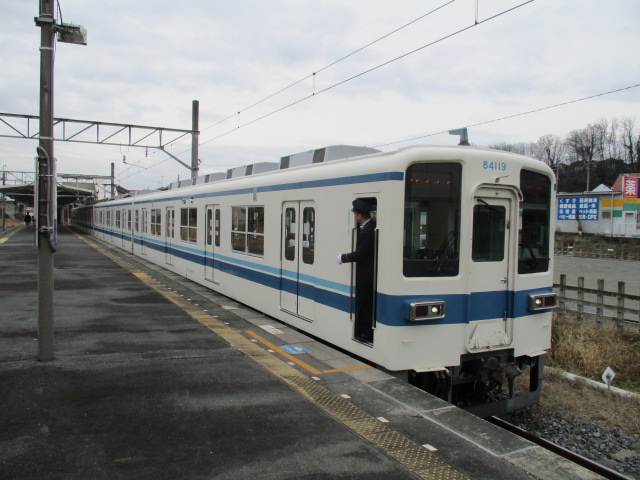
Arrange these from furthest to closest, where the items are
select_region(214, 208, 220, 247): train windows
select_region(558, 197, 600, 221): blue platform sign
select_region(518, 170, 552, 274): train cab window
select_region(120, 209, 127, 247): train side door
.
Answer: select_region(558, 197, 600, 221): blue platform sign → select_region(120, 209, 127, 247): train side door → select_region(214, 208, 220, 247): train windows → select_region(518, 170, 552, 274): train cab window

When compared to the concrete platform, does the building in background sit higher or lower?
higher

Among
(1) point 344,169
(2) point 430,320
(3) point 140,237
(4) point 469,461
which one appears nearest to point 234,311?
(1) point 344,169

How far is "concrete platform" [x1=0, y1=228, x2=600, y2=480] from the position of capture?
144 inches

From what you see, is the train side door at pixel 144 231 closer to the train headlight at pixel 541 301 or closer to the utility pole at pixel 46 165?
the utility pole at pixel 46 165

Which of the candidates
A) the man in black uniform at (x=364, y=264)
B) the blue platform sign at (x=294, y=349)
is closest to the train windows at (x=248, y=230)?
the blue platform sign at (x=294, y=349)

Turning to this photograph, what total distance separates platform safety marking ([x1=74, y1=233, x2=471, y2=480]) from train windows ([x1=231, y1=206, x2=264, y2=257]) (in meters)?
1.93

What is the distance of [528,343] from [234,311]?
5201 mm

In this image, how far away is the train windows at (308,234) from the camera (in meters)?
7.02

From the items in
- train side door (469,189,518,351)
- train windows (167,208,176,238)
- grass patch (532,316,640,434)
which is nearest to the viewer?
train side door (469,189,518,351)

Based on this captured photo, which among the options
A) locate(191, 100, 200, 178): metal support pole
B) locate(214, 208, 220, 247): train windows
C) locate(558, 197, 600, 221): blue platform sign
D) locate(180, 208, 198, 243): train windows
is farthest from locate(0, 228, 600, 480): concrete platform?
locate(558, 197, 600, 221): blue platform sign

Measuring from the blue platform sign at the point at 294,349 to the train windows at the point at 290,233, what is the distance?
1.36m

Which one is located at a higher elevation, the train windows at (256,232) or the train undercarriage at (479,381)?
the train windows at (256,232)

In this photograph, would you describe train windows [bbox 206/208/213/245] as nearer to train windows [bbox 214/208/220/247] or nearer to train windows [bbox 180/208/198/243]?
train windows [bbox 214/208/220/247]

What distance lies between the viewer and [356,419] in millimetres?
4504
